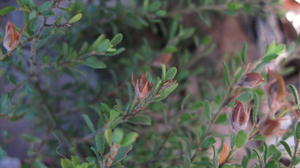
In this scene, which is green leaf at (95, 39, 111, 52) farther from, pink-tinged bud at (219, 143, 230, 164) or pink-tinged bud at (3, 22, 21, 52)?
pink-tinged bud at (219, 143, 230, 164)

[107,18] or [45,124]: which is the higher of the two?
[107,18]

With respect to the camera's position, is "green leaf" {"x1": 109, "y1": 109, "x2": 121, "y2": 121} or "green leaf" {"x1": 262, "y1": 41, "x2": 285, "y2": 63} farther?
"green leaf" {"x1": 262, "y1": 41, "x2": 285, "y2": 63}

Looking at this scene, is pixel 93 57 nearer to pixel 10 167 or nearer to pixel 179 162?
pixel 179 162

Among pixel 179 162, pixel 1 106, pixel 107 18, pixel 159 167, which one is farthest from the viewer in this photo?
pixel 107 18

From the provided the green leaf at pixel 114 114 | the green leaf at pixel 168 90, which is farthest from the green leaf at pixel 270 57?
the green leaf at pixel 114 114

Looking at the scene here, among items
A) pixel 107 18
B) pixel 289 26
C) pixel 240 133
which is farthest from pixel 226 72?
pixel 289 26

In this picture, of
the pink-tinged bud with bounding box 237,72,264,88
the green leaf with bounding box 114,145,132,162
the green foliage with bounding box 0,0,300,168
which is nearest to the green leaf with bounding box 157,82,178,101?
the green foliage with bounding box 0,0,300,168

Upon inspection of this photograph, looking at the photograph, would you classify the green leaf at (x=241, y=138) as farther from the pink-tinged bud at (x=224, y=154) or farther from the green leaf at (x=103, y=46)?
the green leaf at (x=103, y=46)
